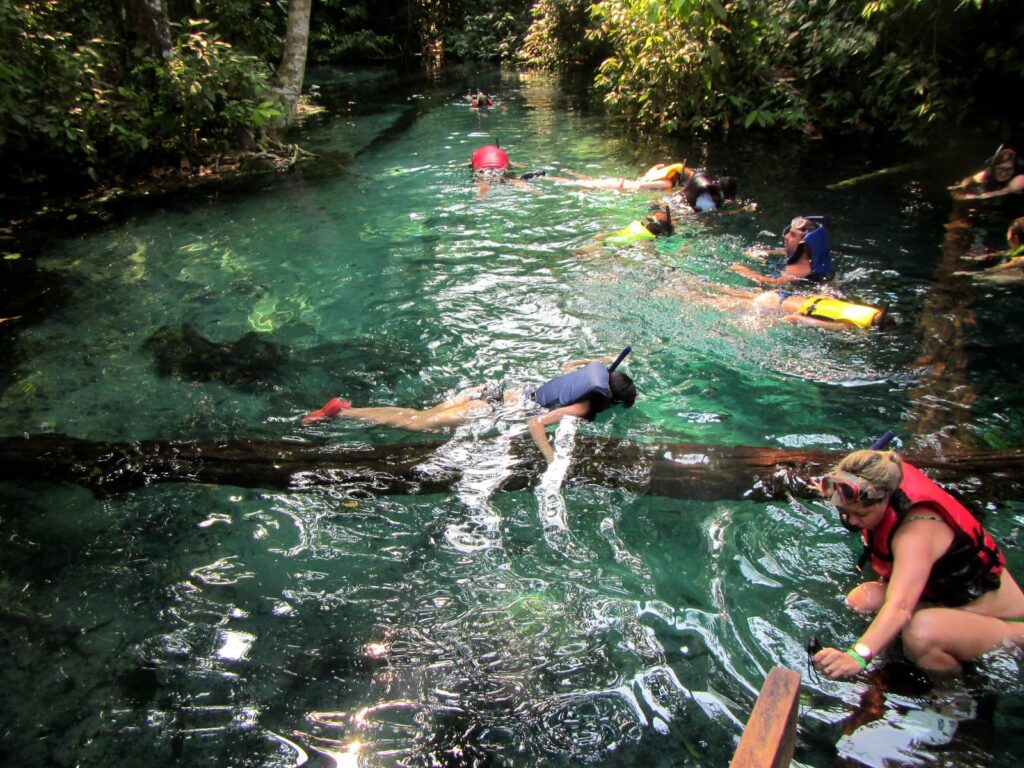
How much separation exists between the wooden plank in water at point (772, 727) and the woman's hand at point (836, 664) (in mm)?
694

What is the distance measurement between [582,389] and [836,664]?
98.4 inches

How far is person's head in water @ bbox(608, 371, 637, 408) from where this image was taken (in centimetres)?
479

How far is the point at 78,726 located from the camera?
3.00 m

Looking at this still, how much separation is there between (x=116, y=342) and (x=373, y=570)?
4635mm

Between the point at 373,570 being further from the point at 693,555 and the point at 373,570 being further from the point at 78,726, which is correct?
the point at 693,555

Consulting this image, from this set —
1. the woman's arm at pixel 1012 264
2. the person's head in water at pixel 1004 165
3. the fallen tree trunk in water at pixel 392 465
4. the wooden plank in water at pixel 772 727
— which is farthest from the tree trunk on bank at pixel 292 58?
the wooden plank in water at pixel 772 727

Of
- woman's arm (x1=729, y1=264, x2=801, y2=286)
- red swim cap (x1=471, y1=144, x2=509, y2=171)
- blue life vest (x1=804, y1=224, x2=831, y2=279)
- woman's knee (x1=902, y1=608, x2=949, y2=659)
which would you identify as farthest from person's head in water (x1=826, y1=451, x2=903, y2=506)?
red swim cap (x1=471, y1=144, x2=509, y2=171)

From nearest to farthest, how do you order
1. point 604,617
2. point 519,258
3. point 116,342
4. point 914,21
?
point 604,617 → point 116,342 → point 519,258 → point 914,21

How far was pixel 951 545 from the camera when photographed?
116 inches

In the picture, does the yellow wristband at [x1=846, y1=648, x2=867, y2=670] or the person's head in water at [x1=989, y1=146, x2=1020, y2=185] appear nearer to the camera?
the yellow wristband at [x1=846, y1=648, x2=867, y2=670]

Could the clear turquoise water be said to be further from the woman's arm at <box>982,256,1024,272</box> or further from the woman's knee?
the woman's arm at <box>982,256,1024,272</box>

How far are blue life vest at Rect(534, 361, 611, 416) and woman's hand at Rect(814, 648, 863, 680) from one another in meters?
2.34

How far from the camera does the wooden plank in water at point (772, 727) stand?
1909 millimetres

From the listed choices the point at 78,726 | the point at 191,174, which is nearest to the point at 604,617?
the point at 78,726
